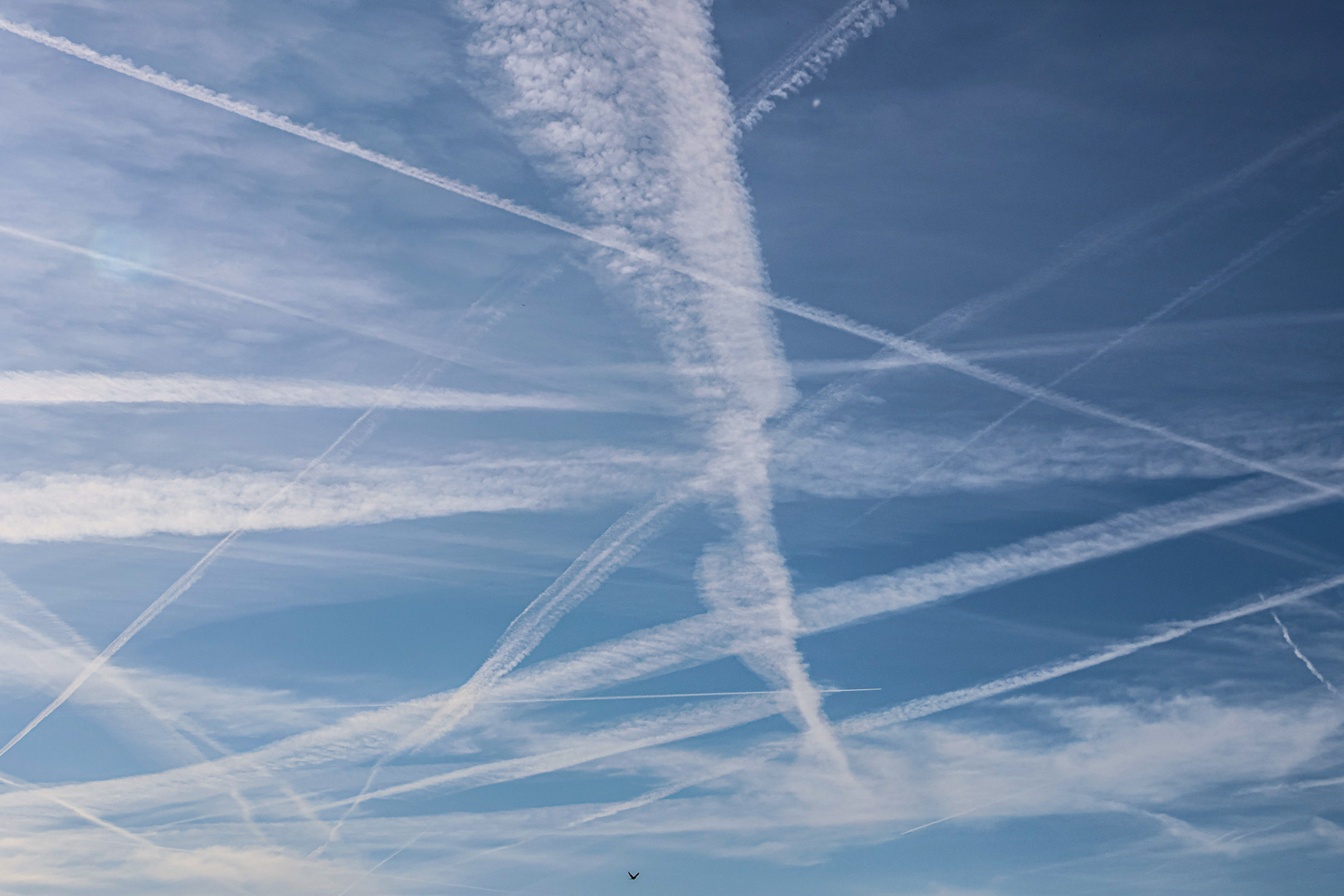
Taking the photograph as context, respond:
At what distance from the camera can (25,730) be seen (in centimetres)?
3184

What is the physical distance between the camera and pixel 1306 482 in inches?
1161

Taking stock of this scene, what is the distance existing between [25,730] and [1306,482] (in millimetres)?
49700

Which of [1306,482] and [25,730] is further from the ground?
[1306,482]

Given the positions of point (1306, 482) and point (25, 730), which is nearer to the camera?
point (1306, 482)
